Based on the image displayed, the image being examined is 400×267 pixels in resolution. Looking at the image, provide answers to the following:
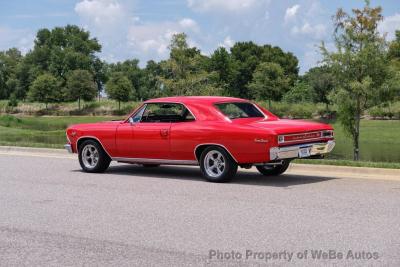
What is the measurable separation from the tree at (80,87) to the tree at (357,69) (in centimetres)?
6399

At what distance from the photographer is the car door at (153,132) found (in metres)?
12.3

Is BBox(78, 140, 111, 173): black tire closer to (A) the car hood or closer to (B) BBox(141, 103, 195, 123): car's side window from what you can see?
(B) BBox(141, 103, 195, 123): car's side window

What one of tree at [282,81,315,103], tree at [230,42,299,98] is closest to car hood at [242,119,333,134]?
tree at [282,81,315,103]

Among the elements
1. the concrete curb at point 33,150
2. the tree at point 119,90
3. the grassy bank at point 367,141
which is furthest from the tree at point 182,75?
the tree at point 119,90

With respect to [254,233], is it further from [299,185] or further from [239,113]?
[239,113]

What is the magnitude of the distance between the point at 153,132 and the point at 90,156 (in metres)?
2.03

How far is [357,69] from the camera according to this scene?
22.0m

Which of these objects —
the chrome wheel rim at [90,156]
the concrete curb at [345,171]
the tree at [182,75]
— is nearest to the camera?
the concrete curb at [345,171]

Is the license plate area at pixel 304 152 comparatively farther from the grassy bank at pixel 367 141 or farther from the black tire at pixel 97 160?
the grassy bank at pixel 367 141

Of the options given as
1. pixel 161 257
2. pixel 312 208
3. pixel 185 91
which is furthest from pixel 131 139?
pixel 185 91

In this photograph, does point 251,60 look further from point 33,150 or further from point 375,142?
point 33,150

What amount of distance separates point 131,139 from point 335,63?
11.3 meters

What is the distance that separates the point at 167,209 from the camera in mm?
8797

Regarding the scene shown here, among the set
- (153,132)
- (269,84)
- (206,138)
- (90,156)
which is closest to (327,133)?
(206,138)
